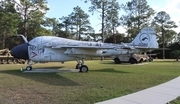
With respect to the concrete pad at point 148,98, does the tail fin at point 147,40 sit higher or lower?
higher

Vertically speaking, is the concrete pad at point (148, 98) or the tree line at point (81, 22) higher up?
the tree line at point (81, 22)

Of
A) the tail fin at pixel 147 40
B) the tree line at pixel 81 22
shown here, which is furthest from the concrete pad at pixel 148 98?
the tree line at pixel 81 22

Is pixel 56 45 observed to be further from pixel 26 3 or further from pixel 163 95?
pixel 26 3

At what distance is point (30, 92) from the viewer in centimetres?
683

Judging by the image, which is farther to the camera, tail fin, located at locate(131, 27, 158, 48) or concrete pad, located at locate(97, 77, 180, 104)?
tail fin, located at locate(131, 27, 158, 48)

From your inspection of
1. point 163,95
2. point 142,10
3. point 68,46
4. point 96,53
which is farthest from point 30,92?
point 142,10

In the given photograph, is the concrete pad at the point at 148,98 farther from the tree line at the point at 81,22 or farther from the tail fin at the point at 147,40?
the tree line at the point at 81,22

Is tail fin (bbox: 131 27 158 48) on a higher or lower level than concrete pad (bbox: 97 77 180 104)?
higher

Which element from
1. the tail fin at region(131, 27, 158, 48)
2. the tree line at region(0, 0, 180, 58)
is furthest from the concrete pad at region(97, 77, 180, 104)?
the tree line at region(0, 0, 180, 58)

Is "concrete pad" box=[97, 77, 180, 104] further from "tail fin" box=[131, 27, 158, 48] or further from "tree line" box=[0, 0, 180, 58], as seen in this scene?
"tree line" box=[0, 0, 180, 58]

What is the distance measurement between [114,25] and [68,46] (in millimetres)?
48065

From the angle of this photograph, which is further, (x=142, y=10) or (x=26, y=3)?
(x=142, y=10)

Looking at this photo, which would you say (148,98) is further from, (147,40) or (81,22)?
(81,22)

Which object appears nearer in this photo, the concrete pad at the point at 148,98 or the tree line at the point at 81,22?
the concrete pad at the point at 148,98
